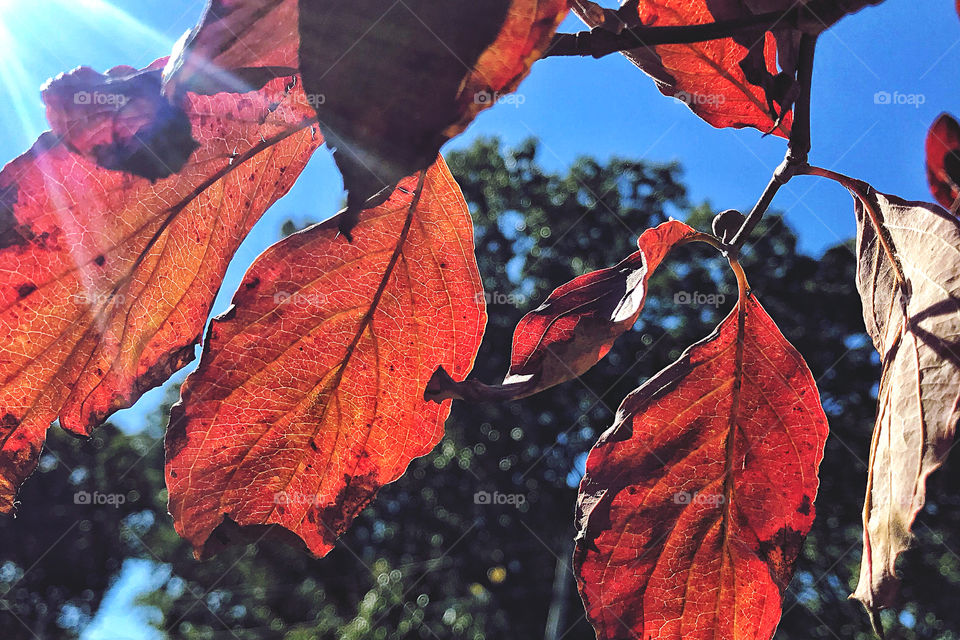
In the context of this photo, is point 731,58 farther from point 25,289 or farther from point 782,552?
point 25,289

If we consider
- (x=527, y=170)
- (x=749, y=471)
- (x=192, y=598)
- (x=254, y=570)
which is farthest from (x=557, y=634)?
(x=749, y=471)

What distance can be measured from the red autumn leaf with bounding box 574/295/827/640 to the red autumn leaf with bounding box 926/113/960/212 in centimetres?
14

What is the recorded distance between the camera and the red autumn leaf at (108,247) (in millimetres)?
325

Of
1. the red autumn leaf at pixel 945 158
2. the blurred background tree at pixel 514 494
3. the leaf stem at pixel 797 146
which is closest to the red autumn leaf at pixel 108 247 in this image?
the leaf stem at pixel 797 146

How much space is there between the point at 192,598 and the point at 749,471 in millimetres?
11606

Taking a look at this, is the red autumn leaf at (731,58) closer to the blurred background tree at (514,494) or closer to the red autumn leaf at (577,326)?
the red autumn leaf at (577,326)

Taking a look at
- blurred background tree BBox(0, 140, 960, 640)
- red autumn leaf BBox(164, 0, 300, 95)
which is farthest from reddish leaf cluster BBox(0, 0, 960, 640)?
blurred background tree BBox(0, 140, 960, 640)

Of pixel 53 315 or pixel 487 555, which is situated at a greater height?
pixel 487 555

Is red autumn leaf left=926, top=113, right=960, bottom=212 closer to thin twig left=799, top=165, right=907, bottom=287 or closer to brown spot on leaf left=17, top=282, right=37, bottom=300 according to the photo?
thin twig left=799, top=165, right=907, bottom=287

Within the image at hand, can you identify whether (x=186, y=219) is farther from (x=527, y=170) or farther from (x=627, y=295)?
(x=527, y=170)

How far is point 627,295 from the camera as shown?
0.31m

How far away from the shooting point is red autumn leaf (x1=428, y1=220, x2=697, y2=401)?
0.84ft

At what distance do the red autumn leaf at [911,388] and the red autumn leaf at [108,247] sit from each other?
0.32 meters

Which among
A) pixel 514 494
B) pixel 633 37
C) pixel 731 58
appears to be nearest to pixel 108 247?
pixel 633 37
